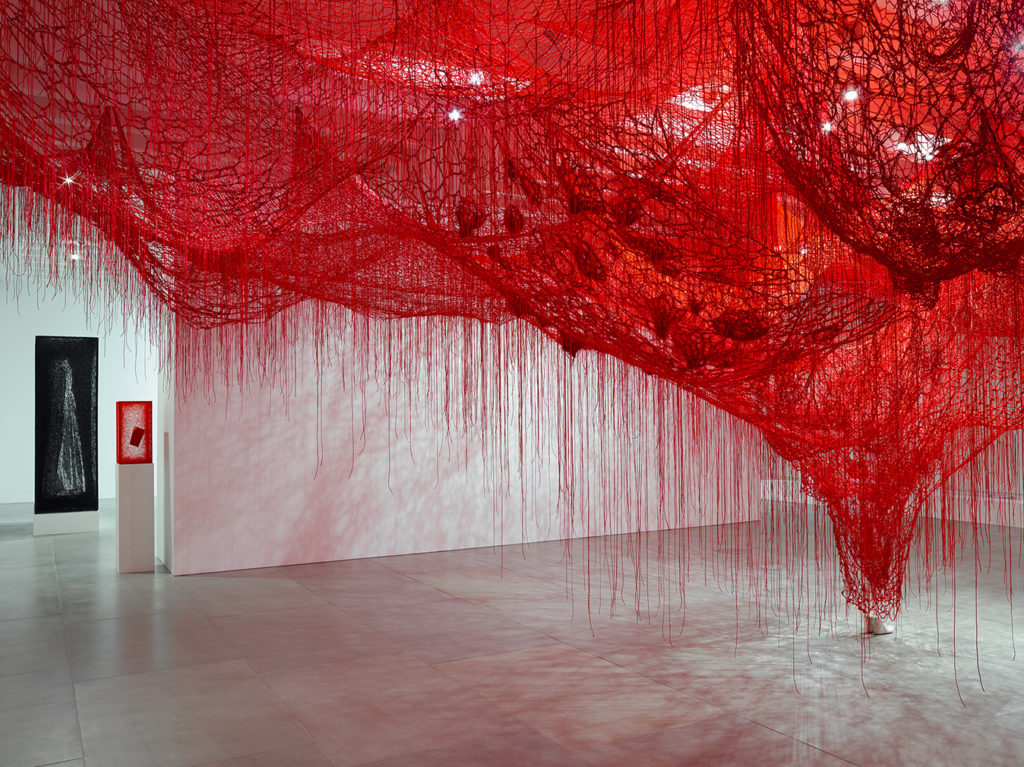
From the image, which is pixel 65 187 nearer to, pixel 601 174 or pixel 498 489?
pixel 601 174

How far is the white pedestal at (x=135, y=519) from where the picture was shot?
265 inches

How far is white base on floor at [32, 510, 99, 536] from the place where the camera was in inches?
345

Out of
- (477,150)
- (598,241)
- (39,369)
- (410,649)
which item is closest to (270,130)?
(477,150)

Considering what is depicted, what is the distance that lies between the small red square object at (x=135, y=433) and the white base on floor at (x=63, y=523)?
2539 millimetres

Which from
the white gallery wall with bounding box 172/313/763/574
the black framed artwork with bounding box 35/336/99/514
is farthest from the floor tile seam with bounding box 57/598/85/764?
the black framed artwork with bounding box 35/336/99/514

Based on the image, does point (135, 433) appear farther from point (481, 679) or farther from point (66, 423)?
point (481, 679)

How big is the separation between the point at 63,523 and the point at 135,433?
2.77 meters

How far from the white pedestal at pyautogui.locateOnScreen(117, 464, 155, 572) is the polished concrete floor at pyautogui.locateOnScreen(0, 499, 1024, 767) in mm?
579

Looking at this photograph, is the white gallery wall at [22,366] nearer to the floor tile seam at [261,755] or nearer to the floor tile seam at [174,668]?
the floor tile seam at [174,668]

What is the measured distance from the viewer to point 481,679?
3939 millimetres

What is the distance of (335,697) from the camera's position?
3.70 meters

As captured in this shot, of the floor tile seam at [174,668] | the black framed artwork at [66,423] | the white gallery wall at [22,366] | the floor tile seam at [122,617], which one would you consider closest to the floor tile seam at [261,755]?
the floor tile seam at [174,668]

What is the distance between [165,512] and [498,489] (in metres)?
3.09

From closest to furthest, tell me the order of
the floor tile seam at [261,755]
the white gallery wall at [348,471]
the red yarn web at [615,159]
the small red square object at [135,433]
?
the red yarn web at [615,159], the floor tile seam at [261,755], the white gallery wall at [348,471], the small red square object at [135,433]
